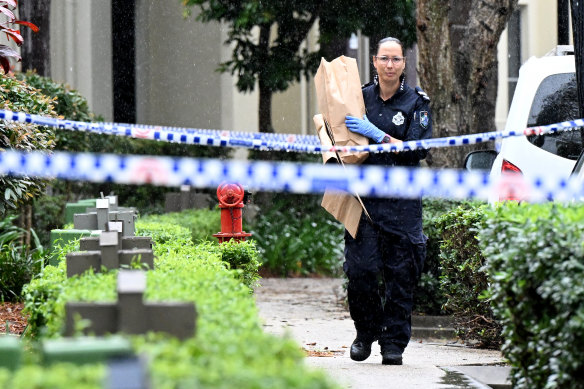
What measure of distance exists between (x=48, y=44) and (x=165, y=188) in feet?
11.6

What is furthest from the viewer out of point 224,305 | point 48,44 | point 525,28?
point 525,28

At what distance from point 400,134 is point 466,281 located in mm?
1705

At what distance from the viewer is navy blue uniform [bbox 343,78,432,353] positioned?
690 cm

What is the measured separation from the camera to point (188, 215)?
13.7 metres

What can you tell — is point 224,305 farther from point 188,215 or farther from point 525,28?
point 525,28

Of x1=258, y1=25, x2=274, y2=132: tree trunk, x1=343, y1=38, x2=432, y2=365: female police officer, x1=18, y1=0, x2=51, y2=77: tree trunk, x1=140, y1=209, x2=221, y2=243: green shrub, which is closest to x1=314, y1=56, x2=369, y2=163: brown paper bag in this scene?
x1=343, y1=38, x2=432, y2=365: female police officer

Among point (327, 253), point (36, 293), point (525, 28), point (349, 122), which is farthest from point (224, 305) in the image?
point (525, 28)

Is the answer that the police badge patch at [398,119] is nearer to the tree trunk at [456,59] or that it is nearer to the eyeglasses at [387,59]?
the eyeglasses at [387,59]

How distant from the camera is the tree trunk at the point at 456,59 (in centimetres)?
1185

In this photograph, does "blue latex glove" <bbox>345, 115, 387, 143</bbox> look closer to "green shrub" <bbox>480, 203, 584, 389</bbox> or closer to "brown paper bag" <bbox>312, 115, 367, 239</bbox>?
"brown paper bag" <bbox>312, 115, 367, 239</bbox>

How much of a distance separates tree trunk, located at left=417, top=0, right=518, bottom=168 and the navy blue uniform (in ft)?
15.7

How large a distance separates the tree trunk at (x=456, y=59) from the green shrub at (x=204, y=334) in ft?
22.2

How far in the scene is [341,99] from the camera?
7.03m

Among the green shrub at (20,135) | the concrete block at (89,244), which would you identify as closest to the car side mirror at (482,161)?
the green shrub at (20,135)
